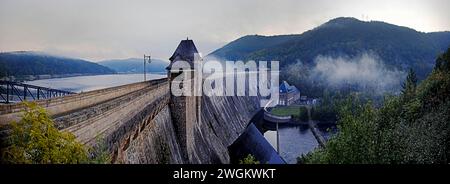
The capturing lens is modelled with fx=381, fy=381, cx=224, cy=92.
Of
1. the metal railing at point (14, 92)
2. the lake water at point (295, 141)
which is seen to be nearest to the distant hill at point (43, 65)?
the metal railing at point (14, 92)

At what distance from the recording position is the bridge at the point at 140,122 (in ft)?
15.3

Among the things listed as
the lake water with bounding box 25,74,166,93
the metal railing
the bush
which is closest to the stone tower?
the lake water with bounding box 25,74,166,93

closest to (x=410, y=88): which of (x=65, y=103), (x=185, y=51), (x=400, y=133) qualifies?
(x=400, y=133)

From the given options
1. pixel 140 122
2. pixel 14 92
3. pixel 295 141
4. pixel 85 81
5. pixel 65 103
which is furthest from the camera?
pixel 295 141

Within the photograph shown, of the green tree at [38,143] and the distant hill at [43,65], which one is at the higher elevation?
the distant hill at [43,65]

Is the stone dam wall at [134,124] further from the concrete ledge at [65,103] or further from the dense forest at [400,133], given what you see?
the dense forest at [400,133]

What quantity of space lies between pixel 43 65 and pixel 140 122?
2132 mm

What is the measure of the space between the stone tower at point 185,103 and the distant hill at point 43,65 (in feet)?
12.7

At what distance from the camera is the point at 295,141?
62.8ft

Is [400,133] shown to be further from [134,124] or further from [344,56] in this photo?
[134,124]

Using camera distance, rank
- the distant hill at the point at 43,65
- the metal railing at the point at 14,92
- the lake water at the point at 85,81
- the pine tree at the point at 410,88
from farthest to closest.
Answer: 1. the pine tree at the point at 410,88
2. the lake water at the point at 85,81
3. the metal railing at the point at 14,92
4. the distant hill at the point at 43,65

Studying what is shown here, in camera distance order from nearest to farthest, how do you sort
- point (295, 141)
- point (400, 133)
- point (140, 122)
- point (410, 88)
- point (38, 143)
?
point (38, 143) < point (140, 122) < point (400, 133) < point (410, 88) < point (295, 141)

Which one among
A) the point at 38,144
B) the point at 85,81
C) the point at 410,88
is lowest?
the point at 38,144
